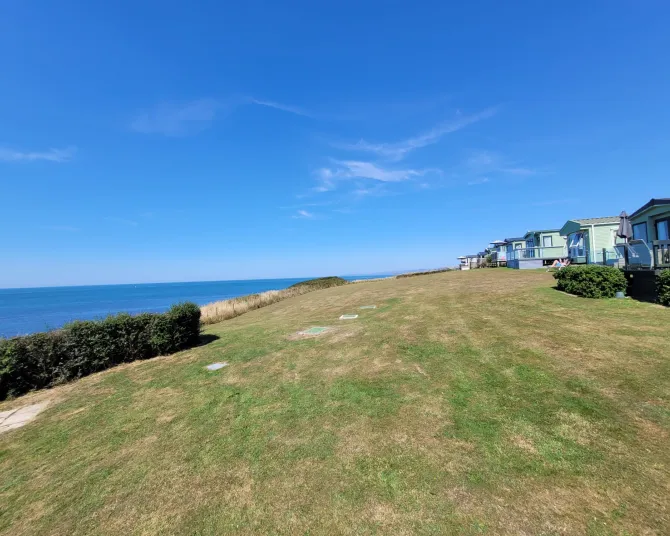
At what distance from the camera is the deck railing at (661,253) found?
38.3ft

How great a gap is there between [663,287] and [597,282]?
81.4 inches

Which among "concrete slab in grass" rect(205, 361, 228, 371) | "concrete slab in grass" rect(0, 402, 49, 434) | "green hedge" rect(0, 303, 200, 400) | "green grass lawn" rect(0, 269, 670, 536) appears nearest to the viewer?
"green grass lawn" rect(0, 269, 670, 536)

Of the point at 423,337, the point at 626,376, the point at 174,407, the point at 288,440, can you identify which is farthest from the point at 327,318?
the point at 626,376

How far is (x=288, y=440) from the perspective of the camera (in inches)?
187

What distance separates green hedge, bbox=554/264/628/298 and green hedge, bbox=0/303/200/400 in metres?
15.4

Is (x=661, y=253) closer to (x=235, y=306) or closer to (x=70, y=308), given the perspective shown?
(x=235, y=306)

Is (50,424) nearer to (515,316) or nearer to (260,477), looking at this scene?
(260,477)

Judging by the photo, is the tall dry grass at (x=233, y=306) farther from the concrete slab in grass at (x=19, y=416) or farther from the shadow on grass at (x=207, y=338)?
the concrete slab in grass at (x=19, y=416)

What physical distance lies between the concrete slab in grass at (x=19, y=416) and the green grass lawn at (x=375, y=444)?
32cm

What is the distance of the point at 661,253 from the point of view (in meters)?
12.1

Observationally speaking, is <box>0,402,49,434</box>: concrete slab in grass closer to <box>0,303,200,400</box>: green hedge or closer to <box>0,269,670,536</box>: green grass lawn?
<box>0,269,670,536</box>: green grass lawn

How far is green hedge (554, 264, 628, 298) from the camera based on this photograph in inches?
465

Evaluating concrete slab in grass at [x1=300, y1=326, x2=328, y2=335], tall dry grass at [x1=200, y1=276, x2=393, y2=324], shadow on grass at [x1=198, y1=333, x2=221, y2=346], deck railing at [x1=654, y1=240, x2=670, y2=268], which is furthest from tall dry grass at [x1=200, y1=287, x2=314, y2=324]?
deck railing at [x1=654, y1=240, x2=670, y2=268]

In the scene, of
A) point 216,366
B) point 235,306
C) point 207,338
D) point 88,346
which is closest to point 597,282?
point 216,366
